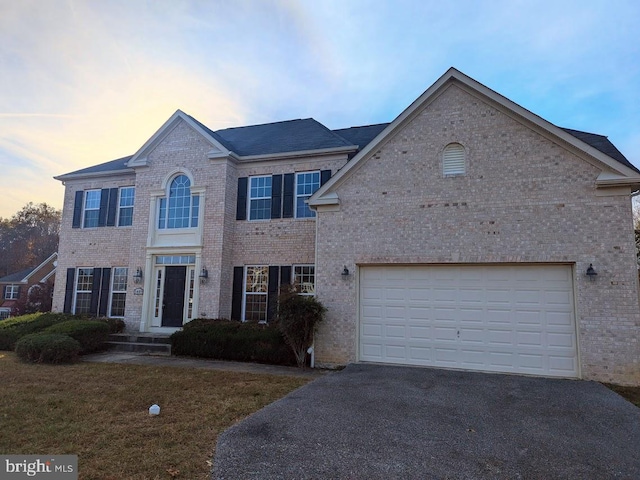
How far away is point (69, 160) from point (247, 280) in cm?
970

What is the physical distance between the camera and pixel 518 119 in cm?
938

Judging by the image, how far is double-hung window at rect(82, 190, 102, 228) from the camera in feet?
51.9

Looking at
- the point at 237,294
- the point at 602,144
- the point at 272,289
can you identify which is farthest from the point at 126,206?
the point at 602,144

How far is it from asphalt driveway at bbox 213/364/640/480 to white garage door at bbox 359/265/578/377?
1144mm

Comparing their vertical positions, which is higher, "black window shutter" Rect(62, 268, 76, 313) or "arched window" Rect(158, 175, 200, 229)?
"arched window" Rect(158, 175, 200, 229)

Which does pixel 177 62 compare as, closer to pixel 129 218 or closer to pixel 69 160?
pixel 129 218

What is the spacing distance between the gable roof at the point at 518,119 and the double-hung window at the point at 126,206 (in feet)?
28.5

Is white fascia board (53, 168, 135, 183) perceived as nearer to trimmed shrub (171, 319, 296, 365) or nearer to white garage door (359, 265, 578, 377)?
trimmed shrub (171, 319, 296, 365)

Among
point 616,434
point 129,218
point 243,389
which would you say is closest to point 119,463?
point 243,389

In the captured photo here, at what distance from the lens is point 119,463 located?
13.4 feet

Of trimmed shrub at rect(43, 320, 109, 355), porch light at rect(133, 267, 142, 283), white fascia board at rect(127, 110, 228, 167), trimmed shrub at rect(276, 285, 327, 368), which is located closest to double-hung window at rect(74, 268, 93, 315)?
porch light at rect(133, 267, 142, 283)

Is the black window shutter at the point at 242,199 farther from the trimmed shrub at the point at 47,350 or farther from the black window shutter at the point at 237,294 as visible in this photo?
the trimmed shrub at the point at 47,350

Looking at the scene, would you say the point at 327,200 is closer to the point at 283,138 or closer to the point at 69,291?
the point at 283,138

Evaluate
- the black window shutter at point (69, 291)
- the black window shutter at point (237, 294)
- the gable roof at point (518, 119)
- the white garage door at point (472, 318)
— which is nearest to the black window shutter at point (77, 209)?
the black window shutter at point (69, 291)
